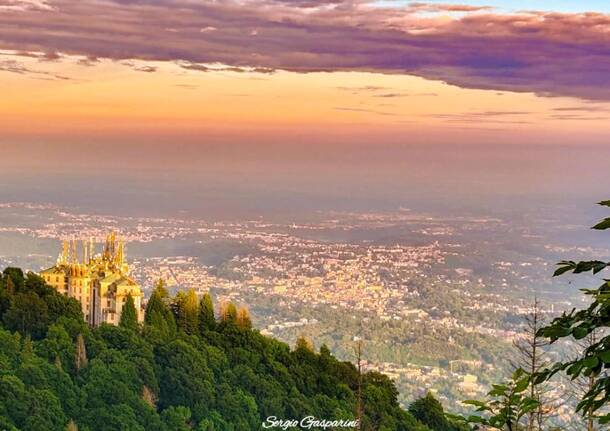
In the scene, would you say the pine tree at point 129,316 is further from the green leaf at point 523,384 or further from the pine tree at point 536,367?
the green leaf at point 523,384

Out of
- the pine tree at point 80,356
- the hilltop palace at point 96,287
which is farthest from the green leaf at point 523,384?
the hilltop palace at point 96,287

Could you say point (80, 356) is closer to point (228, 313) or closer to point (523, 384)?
point (228, 313)

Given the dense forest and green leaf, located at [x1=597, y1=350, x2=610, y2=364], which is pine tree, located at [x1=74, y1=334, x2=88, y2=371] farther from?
green leaf, located at [x1=597, y1=350, x2=610, y2=364]

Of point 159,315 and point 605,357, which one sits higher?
point 605,357

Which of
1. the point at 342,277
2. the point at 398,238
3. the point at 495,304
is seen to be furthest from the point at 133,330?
the point at 398,238

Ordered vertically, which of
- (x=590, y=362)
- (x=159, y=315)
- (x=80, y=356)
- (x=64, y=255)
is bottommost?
(x=80, y=356)

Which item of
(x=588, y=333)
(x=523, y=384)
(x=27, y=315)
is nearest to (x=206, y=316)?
(x=27, y=315)
